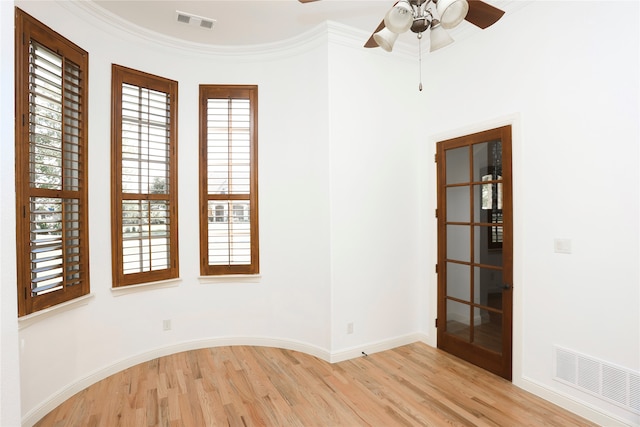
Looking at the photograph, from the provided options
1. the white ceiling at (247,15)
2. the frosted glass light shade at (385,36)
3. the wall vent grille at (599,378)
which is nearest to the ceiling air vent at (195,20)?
the white ceiling at (247,15)

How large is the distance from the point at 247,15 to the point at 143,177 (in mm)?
1871

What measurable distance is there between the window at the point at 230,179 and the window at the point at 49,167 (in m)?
1.14

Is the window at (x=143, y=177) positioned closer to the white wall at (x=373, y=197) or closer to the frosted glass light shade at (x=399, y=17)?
the white wall at (x=373, y=197)

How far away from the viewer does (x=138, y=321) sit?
3.37 metres

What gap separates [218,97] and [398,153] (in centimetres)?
212

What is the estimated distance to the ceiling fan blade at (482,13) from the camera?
187 cm

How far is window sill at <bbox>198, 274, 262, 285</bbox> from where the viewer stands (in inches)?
147

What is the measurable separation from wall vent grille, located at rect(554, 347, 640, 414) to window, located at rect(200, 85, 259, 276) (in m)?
2.92

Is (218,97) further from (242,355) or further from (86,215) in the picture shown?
(242,355)

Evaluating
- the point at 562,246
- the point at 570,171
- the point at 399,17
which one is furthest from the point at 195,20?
the point at 562,246

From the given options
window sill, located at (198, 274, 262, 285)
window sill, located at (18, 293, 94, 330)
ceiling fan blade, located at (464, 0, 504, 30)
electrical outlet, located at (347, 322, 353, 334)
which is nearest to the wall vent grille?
electrical outlet, located at (347, 322, 353, 334)

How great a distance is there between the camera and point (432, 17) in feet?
6.39

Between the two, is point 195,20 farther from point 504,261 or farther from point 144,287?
point 504,261

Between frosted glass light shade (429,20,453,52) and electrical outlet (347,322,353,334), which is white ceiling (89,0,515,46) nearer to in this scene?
frosted glass light shade (429,20,453,52)
